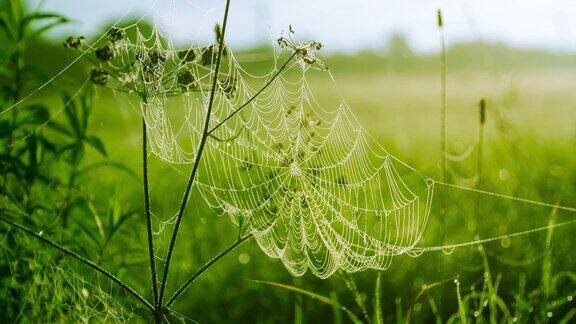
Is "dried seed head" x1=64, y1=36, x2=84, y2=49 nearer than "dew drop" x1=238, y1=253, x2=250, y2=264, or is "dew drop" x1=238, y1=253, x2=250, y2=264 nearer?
"dried seed head" x1=64, y1=36, x2=84, y2=49

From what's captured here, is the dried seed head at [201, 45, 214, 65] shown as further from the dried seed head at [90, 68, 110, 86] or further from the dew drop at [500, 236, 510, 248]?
the dew drop at [500, 236, 510, 248]

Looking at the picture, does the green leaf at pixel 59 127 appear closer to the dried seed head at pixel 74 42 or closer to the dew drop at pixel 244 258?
the dried seed head at pixel 74 42

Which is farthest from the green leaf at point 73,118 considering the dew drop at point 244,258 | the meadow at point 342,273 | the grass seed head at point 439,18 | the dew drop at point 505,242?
the dew drop at point 505,242

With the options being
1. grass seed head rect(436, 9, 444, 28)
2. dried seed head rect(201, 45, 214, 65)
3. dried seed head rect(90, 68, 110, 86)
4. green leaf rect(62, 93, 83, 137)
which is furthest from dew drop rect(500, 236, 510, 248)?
dried seed head rect(90, 68, 110, 86)

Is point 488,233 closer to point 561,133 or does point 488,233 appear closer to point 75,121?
point 75,121

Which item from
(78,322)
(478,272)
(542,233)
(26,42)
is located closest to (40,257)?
(78,322)

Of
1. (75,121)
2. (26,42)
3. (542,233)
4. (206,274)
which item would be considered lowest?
(206,274)

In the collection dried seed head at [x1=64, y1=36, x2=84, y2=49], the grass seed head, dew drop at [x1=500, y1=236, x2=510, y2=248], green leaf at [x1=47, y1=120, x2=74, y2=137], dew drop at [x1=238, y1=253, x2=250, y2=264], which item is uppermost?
the grass seed head
